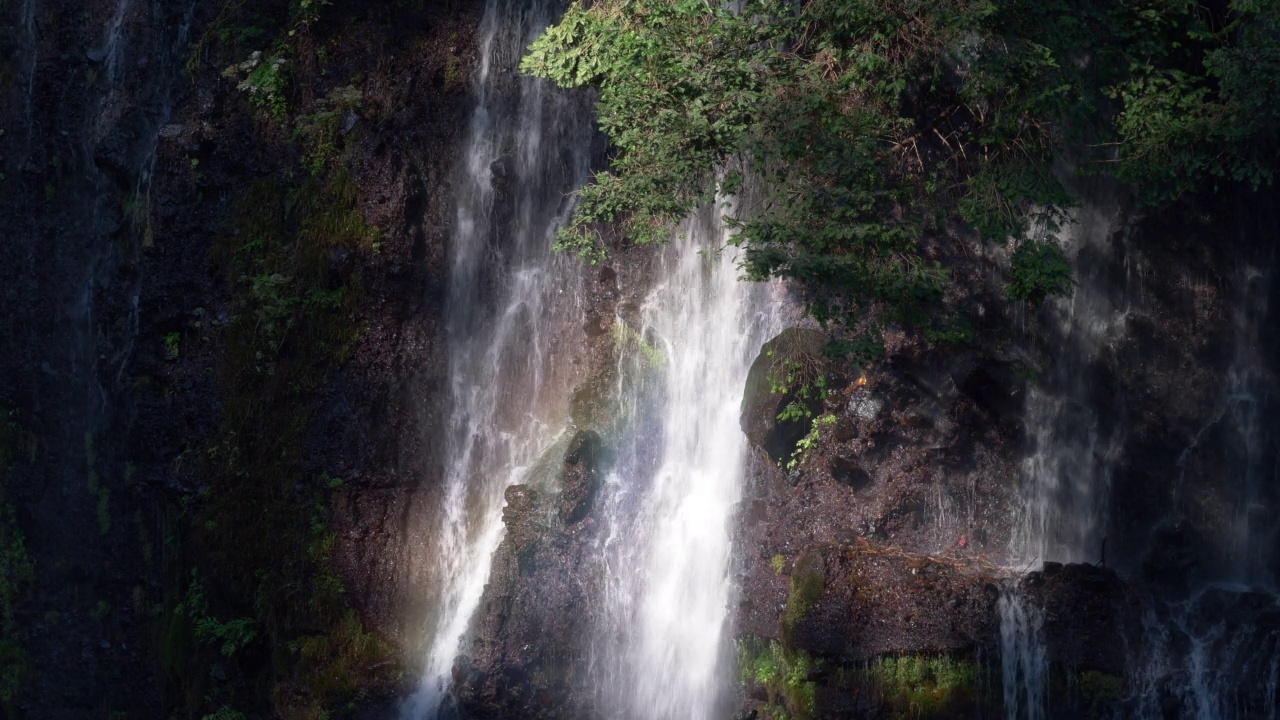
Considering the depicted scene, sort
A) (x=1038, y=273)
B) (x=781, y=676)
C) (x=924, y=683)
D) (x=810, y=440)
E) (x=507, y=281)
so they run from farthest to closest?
(x=507, y=281), (x=810, y=440), (x=781, y=676), (x=924, y=683), (x=1038, y=273)

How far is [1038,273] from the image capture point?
900 centimetres

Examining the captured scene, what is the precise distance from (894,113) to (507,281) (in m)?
4.44

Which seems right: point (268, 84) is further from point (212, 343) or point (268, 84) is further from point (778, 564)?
point (778, 564)

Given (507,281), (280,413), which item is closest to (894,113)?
(507,281)

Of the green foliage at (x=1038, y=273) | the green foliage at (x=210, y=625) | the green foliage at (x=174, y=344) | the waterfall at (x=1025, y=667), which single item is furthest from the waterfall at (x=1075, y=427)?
the green foliage at (x=174, y=344)

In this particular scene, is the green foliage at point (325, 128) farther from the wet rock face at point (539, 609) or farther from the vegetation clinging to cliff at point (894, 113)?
the wet rock face at point (539, 609)

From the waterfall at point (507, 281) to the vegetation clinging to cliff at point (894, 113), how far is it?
198cm

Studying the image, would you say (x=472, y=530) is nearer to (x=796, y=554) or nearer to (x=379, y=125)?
(x=796, y=554)

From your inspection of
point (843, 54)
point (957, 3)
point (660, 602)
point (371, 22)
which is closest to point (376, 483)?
point (660, 602)

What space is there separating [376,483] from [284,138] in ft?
12.1

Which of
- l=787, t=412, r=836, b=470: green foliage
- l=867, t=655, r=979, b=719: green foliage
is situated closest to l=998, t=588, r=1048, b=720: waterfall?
l=867, t=655, r=979, b=719: green foliage

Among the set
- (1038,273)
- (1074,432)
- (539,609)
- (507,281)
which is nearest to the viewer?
(1038,273)

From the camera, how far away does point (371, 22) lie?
41.7 ft

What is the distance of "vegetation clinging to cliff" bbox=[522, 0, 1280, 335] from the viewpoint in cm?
897
